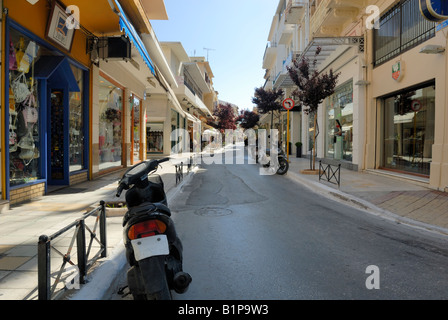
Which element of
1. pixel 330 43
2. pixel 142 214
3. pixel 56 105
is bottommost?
pixel 142 214

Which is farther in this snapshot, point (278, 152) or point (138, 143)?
point (138, 143)

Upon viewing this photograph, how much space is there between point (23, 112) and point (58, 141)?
86.6 inches

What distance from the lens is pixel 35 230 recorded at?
15.8 feet

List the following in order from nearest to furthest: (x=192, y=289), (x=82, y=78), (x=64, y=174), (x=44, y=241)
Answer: (x=44, y=241) < (x=192, y=289) < (x=64, y=174) < (x=82, y=78)

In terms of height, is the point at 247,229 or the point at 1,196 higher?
the point at 1,196

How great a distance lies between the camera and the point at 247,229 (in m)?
5.27

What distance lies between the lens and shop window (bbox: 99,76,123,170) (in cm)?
1170

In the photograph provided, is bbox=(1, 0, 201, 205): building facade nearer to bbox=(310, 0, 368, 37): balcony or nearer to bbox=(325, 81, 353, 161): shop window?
bbox=(310, 0, 368, 37): balcony

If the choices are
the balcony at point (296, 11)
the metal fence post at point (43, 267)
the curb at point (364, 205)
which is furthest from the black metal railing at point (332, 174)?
the balcony at point (296, 11)

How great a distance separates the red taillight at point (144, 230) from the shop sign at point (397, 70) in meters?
11.0

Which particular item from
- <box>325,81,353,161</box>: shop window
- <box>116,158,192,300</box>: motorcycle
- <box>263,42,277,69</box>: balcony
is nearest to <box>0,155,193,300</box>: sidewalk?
<box>116,158,192,300</box>: motorcycle
